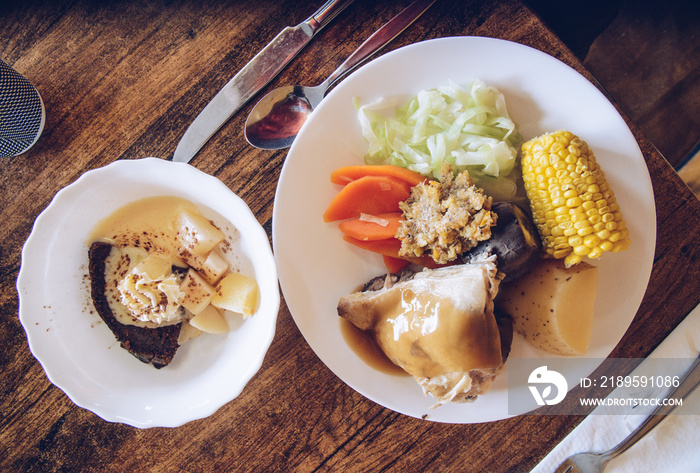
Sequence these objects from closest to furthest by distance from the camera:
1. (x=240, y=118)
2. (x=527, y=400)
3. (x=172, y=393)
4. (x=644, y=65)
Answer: (x=172, y=393)
(x=527, y=400)
(x=240, y=118)
(x=644, y=65)

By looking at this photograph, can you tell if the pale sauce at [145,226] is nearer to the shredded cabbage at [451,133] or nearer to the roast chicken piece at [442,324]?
the roast chicken piece at [442,324]

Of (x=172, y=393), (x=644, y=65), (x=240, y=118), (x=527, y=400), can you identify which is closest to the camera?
(x=172, y=393)

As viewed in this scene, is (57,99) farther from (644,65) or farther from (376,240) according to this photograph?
(644,65)

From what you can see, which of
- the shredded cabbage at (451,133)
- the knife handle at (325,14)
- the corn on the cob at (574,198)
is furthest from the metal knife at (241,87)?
the corn on the cob at (574,198)

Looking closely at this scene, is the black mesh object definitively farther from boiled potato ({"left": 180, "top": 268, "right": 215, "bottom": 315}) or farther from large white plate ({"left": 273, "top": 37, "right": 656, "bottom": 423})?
large white plate ({"left": 273, "top": 37, "right": 656, "bottom": 423})

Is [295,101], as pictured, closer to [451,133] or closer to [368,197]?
[368,197]

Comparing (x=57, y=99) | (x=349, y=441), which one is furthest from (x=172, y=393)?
(x=57, y=99)

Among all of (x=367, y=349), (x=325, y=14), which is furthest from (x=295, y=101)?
(x=367, y=349)

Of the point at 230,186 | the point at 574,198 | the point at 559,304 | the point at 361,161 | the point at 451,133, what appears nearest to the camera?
the point at 574,198
